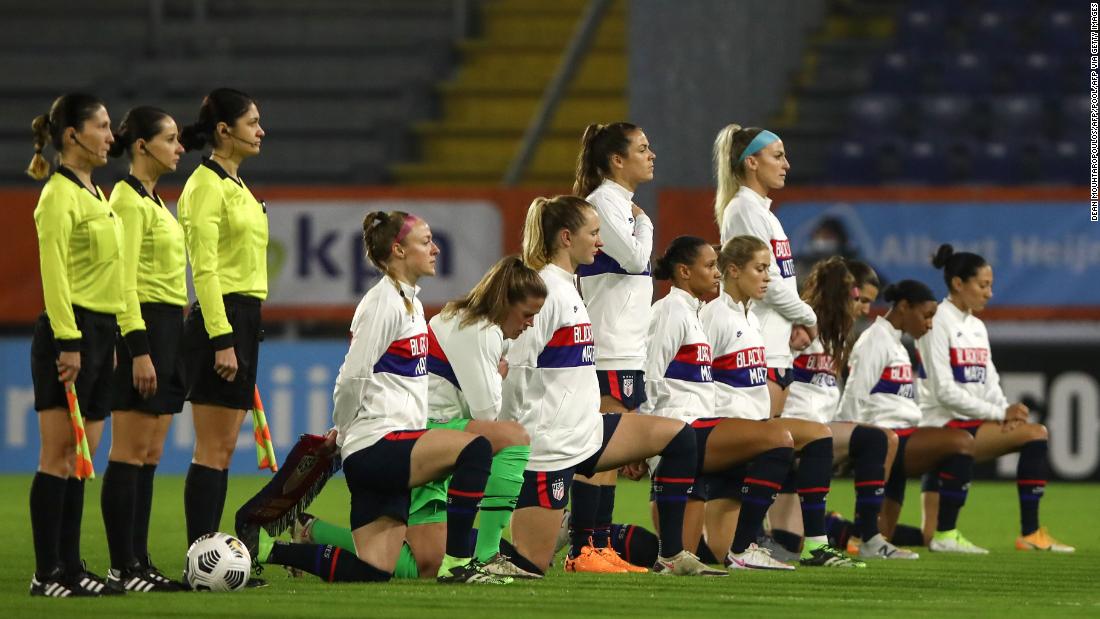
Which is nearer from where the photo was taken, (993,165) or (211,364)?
(211,364)

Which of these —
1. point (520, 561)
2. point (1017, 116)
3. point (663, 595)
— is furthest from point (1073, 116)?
point (663, 595)

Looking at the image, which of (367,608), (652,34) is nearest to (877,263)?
(652,34)

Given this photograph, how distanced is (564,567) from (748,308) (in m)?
1.43

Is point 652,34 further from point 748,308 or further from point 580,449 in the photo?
point 580,449

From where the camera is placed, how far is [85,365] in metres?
6.30

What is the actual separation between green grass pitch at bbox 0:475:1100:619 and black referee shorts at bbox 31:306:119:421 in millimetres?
667

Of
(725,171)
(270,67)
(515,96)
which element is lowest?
(725,171)

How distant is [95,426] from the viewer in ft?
21.0

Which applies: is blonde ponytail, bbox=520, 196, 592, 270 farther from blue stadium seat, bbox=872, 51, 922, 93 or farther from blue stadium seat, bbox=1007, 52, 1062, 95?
blue stadium seat, bbox=1007, 52, 1062, 95

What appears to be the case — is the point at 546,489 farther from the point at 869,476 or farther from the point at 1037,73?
the point at 1037,73

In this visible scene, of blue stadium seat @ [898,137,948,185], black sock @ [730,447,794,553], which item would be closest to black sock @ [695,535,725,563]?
black sock @ [730,447,794,553]

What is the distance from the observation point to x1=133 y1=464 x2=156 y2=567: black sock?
683 cm

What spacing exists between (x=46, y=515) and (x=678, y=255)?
2.87 metres

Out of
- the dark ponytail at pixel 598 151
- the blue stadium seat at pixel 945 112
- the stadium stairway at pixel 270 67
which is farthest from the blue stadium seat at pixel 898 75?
the dark ponytail at pixel 598 151
